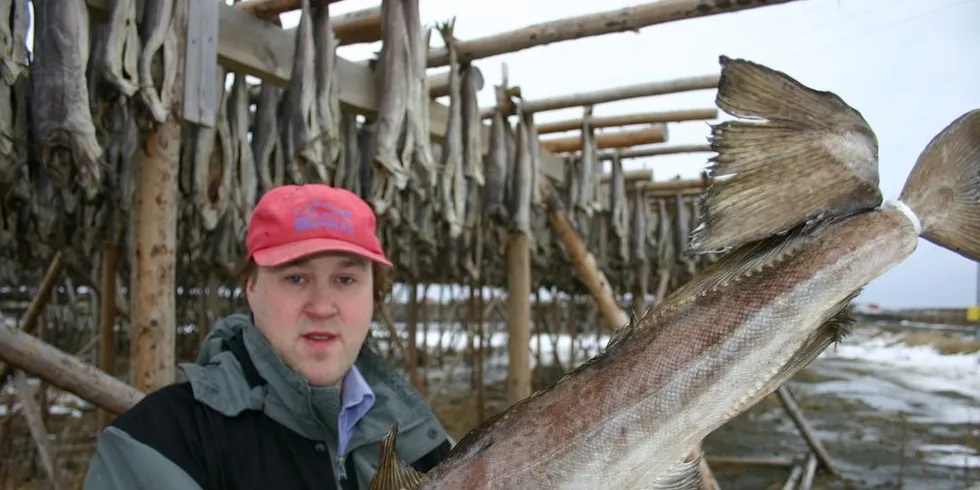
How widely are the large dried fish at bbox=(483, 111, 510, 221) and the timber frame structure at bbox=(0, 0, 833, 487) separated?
17 millimetres

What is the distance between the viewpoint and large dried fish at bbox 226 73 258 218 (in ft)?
15.8

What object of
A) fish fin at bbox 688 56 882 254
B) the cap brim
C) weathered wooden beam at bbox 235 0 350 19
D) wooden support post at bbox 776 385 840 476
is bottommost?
wooden support post at bbox 776 385 840 476

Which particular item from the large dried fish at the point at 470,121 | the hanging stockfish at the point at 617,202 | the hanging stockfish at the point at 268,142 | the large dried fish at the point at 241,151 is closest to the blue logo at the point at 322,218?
the large dried fish at the point at 241,151

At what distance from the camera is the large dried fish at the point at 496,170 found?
616 centimetres

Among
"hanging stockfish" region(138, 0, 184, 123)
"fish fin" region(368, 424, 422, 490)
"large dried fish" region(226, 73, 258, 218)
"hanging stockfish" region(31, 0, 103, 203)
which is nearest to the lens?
"fish fin" region(368, 424, 422, 490)

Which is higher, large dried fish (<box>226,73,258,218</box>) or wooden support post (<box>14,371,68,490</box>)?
large dried fish (<box>226,73,258,218</box>)

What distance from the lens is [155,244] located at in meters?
3.43

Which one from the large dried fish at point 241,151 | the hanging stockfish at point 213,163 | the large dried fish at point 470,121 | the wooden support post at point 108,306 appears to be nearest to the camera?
the hanging stockfish at point 213,163

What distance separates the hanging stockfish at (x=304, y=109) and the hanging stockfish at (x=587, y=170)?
3.34 metres

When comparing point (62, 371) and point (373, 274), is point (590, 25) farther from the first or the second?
point (62, 371)

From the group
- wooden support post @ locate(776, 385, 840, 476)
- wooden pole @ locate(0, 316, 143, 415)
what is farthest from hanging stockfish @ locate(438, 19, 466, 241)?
wooden support post @ locate(776, 385, 840, 476)

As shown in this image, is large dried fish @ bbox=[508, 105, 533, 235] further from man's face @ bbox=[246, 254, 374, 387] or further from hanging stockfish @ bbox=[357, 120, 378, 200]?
man's face @ bbox=[246, 254, 374, 387]

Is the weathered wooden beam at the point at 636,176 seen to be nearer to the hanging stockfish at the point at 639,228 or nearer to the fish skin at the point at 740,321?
the hanging stockfish at the point at 639,228

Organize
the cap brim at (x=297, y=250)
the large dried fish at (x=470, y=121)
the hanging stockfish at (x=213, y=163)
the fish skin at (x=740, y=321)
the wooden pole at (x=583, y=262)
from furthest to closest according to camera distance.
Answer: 1. the wooden pole at (x=583, y=262)
2. the large dried fish at (x=470, y=121)
3. the hanging stockfish at (x=213, y=163)
4. the cap brim at (x=297, y=250)
5. the fish skin at (x=740, y=321)
